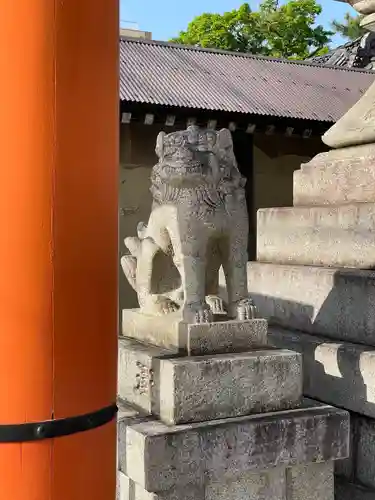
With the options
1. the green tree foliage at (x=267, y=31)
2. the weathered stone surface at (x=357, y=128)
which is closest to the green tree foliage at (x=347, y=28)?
Result: the green tree foliage at (x=267, y=31)

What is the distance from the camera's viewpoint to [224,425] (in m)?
2.71

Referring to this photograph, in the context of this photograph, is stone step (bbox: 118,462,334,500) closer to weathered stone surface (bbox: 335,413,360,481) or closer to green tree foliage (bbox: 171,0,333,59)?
weathered stone surface (bbox: 335,413,360,481)

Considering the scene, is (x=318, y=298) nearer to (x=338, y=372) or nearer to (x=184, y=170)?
(x=338, y=372)

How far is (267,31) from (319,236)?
21089 millimetres

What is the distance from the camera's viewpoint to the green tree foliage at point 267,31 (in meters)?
23.2

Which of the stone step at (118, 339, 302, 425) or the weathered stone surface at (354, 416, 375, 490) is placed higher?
the stone step at (118, 339, 302, 425)

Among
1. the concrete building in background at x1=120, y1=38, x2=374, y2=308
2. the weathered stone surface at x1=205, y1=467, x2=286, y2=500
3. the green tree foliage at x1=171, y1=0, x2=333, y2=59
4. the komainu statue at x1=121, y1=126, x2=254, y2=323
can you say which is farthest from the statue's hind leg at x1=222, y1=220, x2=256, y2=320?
the green tree foliage at x1=171, y1=0, x2=333, y2=59

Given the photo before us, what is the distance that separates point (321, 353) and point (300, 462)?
0.85 meters

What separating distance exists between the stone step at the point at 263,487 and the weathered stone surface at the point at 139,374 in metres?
0.35

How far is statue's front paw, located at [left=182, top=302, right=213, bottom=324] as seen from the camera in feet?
9.53

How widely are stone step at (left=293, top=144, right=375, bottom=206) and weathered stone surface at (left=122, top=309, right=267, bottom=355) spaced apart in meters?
1.45

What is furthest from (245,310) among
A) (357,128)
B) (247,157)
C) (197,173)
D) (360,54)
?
(360,54)

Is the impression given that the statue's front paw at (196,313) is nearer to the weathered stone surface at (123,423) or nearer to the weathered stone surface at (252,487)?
the weathered stone surface at (123,423)

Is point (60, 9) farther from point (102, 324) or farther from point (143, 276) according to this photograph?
point (143, 276)
